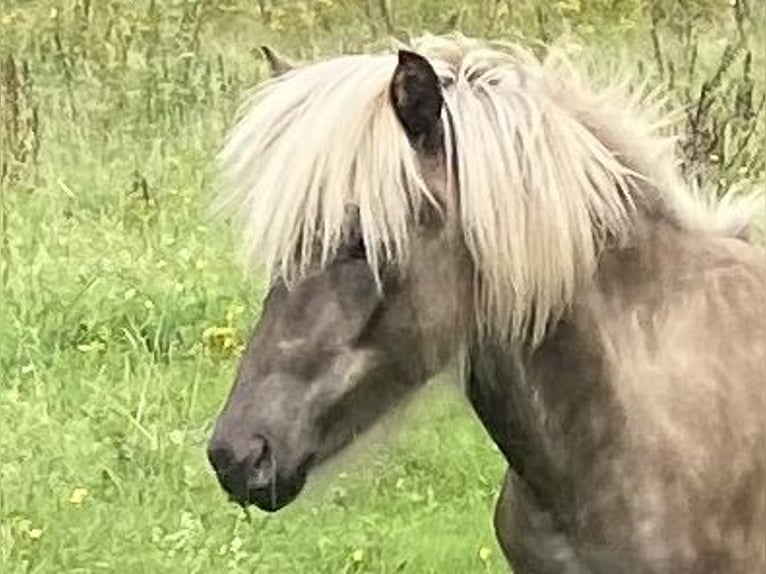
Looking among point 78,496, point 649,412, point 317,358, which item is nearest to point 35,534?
point 78,496

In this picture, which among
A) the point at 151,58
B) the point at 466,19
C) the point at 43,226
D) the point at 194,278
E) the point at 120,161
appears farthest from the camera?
the point at 466,19

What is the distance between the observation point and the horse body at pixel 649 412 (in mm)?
3414

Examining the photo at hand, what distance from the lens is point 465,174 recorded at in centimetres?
328

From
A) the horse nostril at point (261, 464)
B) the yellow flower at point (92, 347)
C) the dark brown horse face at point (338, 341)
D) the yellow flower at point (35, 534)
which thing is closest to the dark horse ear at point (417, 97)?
the dark brown horse face at point (338, 341)

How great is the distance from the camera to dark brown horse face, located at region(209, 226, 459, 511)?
3.26 m

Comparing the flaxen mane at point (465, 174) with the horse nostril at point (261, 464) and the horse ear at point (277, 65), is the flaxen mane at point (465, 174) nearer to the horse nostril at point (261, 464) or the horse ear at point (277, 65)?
the horse ear at point (277, 65)

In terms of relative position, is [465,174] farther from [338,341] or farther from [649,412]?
[649,412]

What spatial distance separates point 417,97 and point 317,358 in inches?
17.2

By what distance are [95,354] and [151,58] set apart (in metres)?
3.06

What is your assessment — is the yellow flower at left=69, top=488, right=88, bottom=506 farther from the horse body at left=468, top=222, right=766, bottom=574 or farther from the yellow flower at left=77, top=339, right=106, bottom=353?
the horse body at left=468, top=222, right=766, bottom=574

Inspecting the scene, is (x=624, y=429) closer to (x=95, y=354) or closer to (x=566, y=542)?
(x=566, y=542)

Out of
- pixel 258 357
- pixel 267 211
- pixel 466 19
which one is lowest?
pixel 466 19

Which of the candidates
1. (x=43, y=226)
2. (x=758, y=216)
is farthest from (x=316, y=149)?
(x=43, y=226)

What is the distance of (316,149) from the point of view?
3254mm
